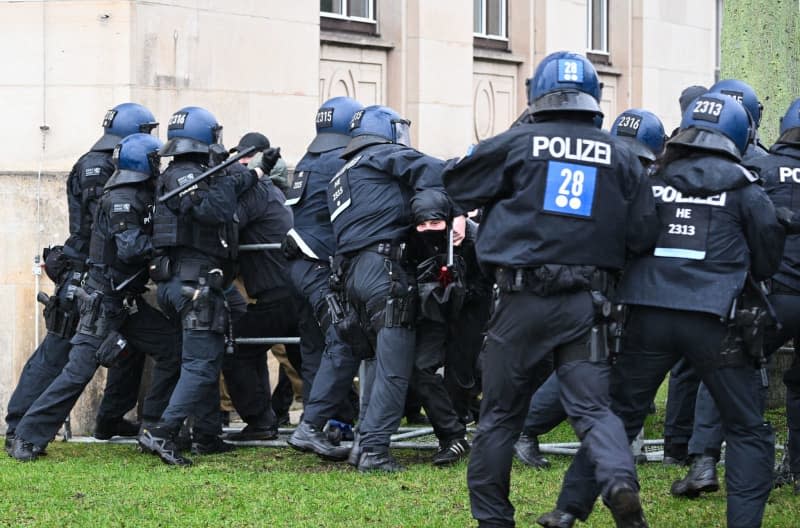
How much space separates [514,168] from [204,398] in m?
3.85

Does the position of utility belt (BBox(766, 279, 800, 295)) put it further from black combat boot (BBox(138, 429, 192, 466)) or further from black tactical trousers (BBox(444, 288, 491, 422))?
black combat boot (BBox(138, 429, 192, 466))

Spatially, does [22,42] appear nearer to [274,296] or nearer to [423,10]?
[274,296]

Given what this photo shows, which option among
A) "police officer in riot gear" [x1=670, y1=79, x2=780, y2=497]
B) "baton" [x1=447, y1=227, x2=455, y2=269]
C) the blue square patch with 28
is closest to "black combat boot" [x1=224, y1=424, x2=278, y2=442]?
"baton" [x1=447, y1=227, x2=455, y2=269]

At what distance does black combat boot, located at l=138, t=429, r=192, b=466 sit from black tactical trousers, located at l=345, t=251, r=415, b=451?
1.20 meters

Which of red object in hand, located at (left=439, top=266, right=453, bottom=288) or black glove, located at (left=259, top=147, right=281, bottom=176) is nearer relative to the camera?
red object in hand, located at (left=439, top=266, right=453, bottom=288)

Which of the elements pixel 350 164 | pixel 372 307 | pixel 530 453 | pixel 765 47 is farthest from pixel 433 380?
pixel 765 47

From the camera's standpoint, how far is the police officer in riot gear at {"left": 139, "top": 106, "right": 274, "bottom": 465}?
30.5 feet

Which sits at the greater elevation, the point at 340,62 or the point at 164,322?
the point at 340,62

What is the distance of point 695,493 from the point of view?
7.95 metres

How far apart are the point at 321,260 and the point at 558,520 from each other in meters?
3.26

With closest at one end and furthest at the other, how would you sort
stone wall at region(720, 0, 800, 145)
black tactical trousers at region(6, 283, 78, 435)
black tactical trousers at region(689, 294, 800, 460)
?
black tactical trousers at region(689, 294, 800, 460) < black tactical trousers at region(6, 283, 78, 435) < stone wall at region(720, 0, 800, 145)

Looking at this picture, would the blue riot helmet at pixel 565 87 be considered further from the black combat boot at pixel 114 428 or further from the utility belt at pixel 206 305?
the black combat boot at pixel 114 428

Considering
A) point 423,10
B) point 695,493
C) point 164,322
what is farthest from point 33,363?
point 423,10

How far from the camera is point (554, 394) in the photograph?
868 cm
